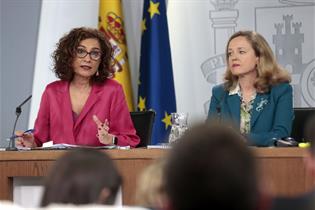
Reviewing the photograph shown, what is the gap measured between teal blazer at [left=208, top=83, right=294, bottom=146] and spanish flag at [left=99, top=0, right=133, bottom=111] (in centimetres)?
141

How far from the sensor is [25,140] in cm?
405

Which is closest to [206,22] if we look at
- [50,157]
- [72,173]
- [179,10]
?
[179,10]

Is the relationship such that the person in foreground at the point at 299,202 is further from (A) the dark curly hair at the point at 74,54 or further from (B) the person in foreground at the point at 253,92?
(A) the dark curly hair at the point at 74,54

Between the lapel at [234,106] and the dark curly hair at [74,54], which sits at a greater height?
the dark curly hair at [74,54]

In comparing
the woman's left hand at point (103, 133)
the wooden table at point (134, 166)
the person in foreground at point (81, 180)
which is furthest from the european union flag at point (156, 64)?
the person in foreground at point (81, 180)

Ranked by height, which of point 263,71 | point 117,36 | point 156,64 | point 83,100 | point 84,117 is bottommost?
point 84,117

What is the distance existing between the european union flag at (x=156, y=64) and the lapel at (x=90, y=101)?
50.5 inches

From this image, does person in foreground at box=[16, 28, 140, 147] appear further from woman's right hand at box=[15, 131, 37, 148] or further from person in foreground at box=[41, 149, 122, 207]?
person in foreground at box=[41, 149, 122, 207]

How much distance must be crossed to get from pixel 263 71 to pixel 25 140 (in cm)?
146

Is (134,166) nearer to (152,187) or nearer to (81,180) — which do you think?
(152,187)

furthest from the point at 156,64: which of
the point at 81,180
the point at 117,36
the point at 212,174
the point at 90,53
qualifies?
the point at 212,174

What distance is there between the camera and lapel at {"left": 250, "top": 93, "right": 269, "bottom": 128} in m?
4.27

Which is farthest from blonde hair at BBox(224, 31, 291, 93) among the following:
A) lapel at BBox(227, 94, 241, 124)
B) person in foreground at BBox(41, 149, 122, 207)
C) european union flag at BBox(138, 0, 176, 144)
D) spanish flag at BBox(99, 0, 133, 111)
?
person in foreground at BBox(41, 149, 122, 207)

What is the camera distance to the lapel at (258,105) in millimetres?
4270
